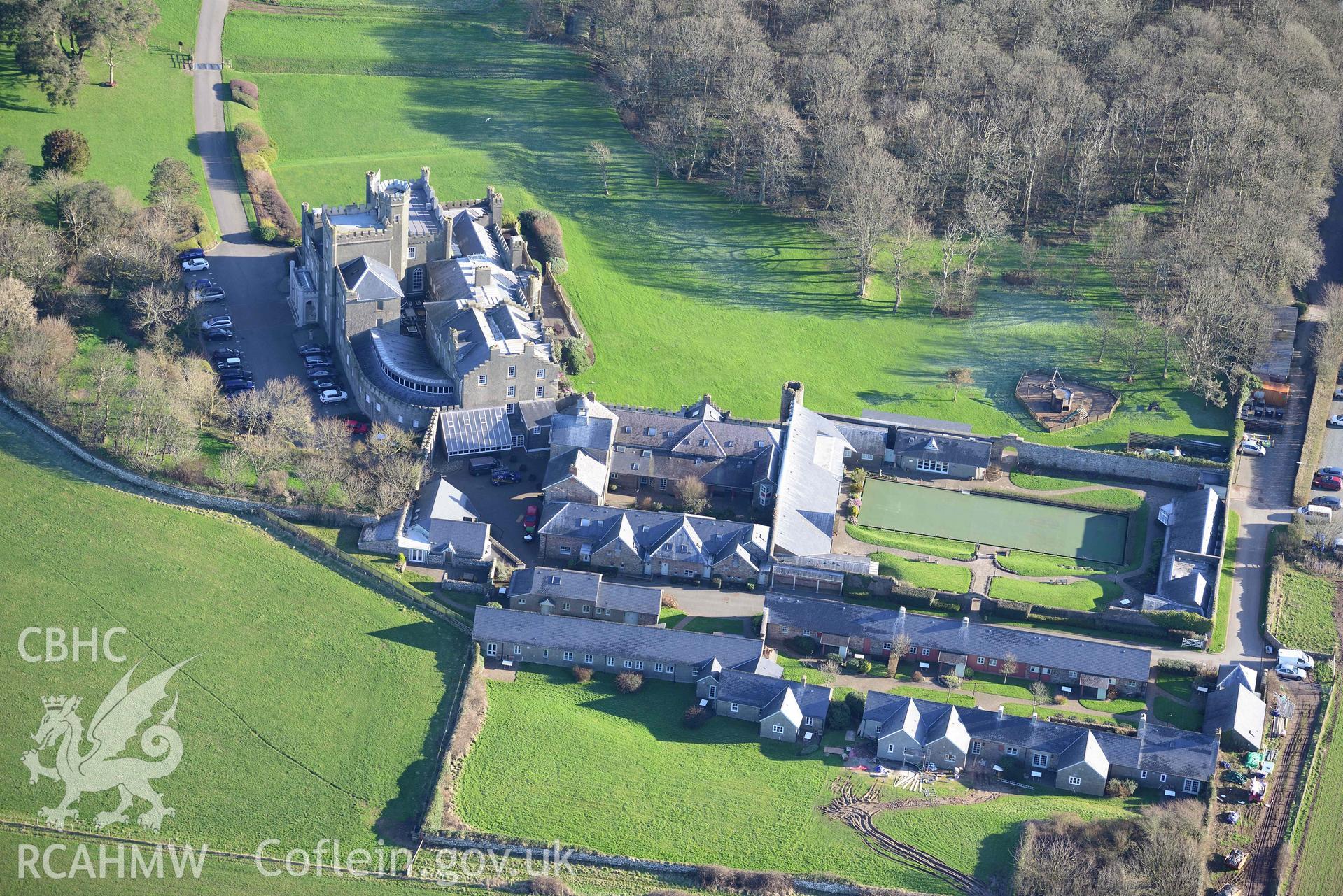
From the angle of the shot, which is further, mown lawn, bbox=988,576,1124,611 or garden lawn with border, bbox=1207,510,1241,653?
mown lawn, bbox=988,576,1124,611

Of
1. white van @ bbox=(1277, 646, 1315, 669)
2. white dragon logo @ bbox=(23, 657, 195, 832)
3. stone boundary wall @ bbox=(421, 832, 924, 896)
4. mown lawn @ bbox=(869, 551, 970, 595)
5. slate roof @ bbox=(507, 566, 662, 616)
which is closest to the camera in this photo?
stone boundary wall @ bbox=(421, 832, 924, 896)

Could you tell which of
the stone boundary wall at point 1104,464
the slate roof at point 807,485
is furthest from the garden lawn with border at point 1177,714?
the stone boundary wall at point 1104,464

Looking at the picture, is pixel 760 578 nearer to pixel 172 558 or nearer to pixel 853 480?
pixel 853 480

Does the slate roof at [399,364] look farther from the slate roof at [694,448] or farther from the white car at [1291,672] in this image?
the white car at [1291,672]

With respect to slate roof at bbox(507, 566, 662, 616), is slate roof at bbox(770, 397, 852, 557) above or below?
above

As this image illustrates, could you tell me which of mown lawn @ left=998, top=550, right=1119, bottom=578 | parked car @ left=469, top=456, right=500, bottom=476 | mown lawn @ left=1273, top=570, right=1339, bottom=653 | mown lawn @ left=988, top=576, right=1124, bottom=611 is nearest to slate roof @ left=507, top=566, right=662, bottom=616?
parked car @ left=469, top=456, right=500, bottom=476

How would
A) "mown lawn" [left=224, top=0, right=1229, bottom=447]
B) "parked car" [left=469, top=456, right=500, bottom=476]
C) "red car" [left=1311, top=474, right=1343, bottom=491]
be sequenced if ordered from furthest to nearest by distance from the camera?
"mown lawn" [left=224, top=0, right=1229, bottom=447] → "red car" [left=1311, top=474, right=1343, bottom=491] → "parked car" [left=469, top=456, right=500, bottom=476]

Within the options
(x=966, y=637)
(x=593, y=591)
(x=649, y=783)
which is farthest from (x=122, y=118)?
(x=966, y=637)

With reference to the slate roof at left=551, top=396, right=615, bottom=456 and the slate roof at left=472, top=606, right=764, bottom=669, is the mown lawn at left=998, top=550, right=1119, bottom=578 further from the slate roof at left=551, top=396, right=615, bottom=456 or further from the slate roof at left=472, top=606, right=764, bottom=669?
the slate roof at left=551, top=396, right=615, bottom=456
